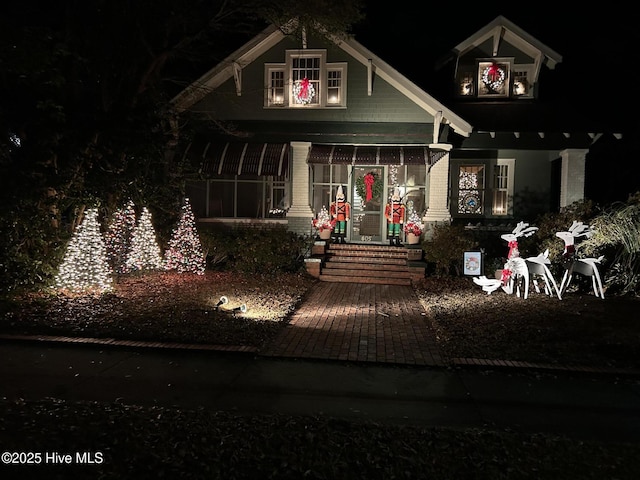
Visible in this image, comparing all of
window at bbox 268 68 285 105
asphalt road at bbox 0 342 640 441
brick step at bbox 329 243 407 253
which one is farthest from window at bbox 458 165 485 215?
asphalt road at bbox 0 342 640 441

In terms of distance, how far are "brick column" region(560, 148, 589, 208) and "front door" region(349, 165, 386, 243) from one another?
226 inches

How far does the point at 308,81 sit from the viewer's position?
1656cm

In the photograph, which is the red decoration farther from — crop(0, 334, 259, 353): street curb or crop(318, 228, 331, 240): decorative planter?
crop(0, 334, 259, 353): street curb

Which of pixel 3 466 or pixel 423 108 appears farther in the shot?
pixel 423 108

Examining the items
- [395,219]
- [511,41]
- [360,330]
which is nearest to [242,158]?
[395,219]

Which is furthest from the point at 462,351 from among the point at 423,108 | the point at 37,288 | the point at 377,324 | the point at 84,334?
the point at 423,108

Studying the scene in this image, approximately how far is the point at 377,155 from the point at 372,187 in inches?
57.4

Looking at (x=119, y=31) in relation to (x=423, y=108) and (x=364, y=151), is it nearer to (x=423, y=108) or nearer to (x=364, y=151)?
(x=364, y=151)

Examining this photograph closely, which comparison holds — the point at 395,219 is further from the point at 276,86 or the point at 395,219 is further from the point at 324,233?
the point at 276,86

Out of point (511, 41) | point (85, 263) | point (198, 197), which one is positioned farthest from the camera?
point (511, 41)

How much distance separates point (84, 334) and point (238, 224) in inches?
358

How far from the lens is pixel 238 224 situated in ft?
56.2

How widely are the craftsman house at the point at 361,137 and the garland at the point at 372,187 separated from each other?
35 mm

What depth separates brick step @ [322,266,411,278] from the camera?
14723mm
